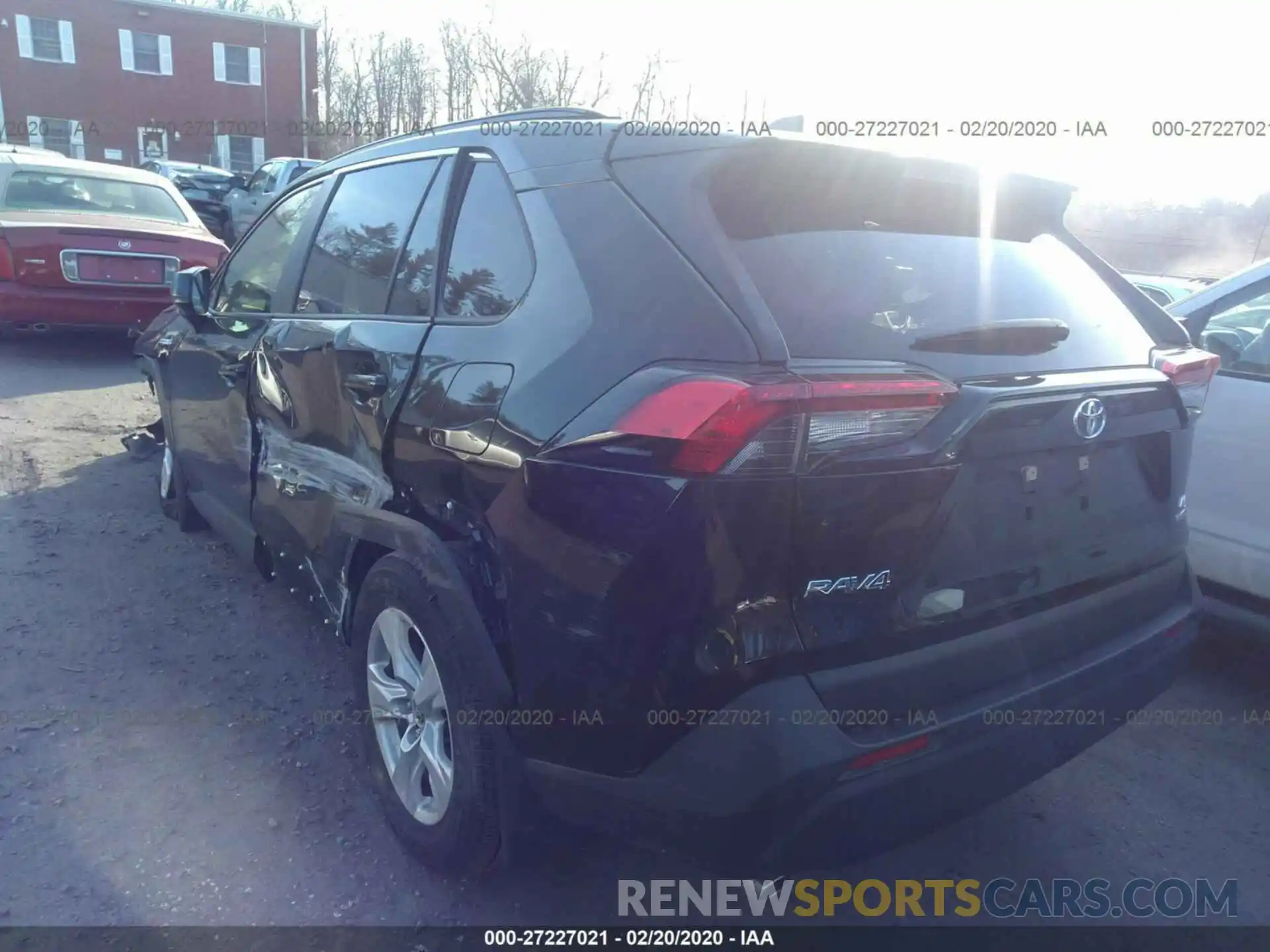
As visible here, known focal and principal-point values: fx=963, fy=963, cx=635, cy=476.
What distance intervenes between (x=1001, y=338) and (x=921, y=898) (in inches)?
59.9

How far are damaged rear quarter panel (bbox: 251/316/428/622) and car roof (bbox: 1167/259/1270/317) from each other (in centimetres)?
312

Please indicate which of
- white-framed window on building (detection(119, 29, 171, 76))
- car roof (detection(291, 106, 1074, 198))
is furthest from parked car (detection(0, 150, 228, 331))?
white-framed window on building (detection(119, 29, 171, 76))

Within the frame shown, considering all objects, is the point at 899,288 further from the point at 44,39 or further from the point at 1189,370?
the point at 44,39

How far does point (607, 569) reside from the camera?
6.09 feet

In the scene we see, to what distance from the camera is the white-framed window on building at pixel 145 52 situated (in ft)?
113

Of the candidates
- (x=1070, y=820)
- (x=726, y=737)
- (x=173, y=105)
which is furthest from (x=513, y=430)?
(x=173, y=105)

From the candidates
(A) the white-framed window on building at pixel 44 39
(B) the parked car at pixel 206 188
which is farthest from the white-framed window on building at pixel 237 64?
(B) the parked car at pixel 206 188

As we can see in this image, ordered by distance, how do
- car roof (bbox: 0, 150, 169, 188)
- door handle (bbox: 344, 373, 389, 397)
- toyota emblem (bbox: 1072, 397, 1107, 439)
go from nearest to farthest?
1. toyota emblem (bbox: 1072, 397, 1107, 439)
2. door handle (bbox: 344, 373, 389, 397)
3. car roof (bbox: 0, 150, 169, 188)

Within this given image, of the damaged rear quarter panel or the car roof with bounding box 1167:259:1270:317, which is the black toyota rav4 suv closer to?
the damaged rear quarter panel

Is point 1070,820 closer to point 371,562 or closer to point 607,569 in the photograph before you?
point 607,569

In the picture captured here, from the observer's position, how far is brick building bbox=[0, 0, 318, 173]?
33406 millimetres

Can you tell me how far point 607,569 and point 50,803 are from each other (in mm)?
2080

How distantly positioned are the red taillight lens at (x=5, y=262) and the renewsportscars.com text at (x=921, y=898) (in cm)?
748

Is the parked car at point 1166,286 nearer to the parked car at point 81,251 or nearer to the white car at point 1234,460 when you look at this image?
the white car at point 1234,460
